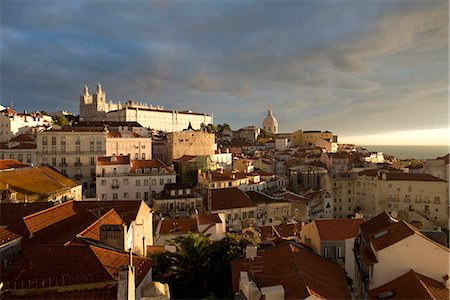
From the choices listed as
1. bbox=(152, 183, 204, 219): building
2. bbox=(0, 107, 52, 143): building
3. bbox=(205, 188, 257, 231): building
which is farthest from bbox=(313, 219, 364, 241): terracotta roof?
bbox=(0, 107, 52, 143): building

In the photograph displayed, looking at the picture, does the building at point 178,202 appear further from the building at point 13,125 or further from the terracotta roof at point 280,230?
the building at point 13,125

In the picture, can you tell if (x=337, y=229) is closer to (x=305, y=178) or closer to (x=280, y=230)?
(x=280, y=230)

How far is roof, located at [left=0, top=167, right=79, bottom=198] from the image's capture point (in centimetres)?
2798

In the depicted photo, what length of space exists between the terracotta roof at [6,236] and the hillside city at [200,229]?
0.06 meters

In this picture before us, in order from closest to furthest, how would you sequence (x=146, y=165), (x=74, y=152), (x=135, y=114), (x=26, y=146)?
(x=146, y=165), (x=74, y=152), (x=26, y=146), (x=135, y=114)

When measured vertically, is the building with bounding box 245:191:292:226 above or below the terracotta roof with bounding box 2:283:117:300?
below

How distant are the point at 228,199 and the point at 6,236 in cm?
2697

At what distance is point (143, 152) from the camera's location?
188 ft

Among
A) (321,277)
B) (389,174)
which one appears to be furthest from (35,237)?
(389,174)

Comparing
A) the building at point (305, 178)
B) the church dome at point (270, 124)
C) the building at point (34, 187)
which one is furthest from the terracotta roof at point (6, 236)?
the church dome at point (270, 124)

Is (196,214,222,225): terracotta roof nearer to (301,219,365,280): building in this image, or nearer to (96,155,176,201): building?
(301,219,365,280): building

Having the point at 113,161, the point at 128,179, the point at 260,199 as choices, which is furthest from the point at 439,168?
the point at 113,161

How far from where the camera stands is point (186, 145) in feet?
200

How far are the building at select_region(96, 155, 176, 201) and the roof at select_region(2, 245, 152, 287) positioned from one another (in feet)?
99.1
